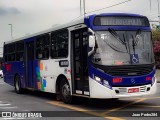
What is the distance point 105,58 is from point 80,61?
120cm

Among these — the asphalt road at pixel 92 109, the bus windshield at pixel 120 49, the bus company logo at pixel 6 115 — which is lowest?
the bus company logo at pixel 6 115

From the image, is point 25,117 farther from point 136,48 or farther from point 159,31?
point 159,31

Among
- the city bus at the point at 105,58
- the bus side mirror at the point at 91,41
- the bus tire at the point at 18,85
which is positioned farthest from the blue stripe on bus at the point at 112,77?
the bus tire at the point at 18,85

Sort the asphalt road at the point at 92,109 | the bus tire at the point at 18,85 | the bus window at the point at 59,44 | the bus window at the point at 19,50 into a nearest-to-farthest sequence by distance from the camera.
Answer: the asphalt road at the point at 92,109 < the bus window at the point at 59,44 < the bus window at the point at 19,50 < the bus tire at the point at 18,85

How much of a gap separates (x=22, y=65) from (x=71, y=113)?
25.5 feet

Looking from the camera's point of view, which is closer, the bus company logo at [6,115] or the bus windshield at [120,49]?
the bus company logo at [6,115]

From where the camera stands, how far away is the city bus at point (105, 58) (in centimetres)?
1148

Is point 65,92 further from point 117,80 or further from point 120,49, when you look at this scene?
point 120,49

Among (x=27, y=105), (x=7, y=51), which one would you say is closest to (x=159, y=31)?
(x=7, y=51)

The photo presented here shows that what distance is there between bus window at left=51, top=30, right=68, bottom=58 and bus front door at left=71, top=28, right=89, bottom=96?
1.81 ft

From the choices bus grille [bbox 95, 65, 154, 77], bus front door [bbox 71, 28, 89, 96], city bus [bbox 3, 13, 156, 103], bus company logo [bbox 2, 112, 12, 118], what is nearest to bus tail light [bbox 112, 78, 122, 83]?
city bus [bbox 3, 13, 156, 103]

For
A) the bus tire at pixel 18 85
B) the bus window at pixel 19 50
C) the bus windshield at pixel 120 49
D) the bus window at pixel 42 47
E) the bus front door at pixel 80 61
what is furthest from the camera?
the bus tire at pixel 18 85

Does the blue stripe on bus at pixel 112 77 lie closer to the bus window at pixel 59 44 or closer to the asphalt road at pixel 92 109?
the asphalt road at pixel 92 109

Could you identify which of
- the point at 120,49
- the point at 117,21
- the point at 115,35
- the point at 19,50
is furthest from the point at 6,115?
the point at 19,50
